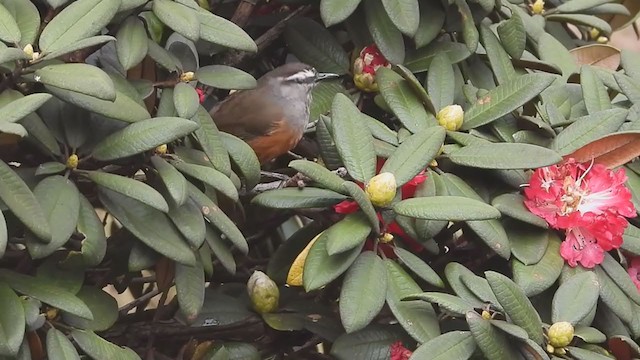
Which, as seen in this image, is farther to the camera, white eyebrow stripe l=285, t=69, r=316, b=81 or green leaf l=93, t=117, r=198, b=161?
white eyebrow stripe l=285, t=69, r=316, b=81

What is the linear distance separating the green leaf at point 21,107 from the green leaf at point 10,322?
0.22 metres

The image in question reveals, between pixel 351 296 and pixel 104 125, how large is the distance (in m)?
0.36

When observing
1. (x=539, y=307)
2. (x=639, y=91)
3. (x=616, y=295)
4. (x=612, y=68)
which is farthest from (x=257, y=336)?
(x=612, y=68)

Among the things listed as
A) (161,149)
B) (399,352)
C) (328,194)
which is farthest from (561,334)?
(161,149)

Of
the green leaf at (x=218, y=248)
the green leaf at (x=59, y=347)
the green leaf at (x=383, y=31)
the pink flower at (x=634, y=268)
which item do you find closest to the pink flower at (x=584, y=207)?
the pink flower at (x=634, y=268)

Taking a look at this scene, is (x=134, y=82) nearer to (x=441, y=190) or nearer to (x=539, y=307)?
(x=441, y=190)

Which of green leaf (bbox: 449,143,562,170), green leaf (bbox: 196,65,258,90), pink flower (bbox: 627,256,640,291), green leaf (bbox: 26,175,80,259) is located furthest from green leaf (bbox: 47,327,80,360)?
pink flower (bbox: 627,256,640,291)

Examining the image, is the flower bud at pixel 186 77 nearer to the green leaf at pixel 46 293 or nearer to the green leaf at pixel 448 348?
the green leaf at pixel 46 293

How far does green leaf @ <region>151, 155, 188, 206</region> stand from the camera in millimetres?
1221

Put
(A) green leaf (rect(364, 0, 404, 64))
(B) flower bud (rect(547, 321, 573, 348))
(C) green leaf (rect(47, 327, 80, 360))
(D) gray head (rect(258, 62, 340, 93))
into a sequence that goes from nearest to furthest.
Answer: (C) green leaf (rect(47, 327, 80, 360)) < (B) flower bud (rect(547, 321, 573, 348)) < (A) green leaf (rect(364, 0, 404, 64)) < (D) gray head (rect(258, 62, 340, 93))

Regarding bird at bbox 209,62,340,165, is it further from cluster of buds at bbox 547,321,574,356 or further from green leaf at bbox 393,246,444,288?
cluster of buds at bbox 547,321,574,356

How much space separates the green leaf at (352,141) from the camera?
139 centimetres

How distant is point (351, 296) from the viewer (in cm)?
130

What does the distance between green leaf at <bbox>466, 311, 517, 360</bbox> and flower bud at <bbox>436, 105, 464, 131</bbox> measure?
355 millimetres
